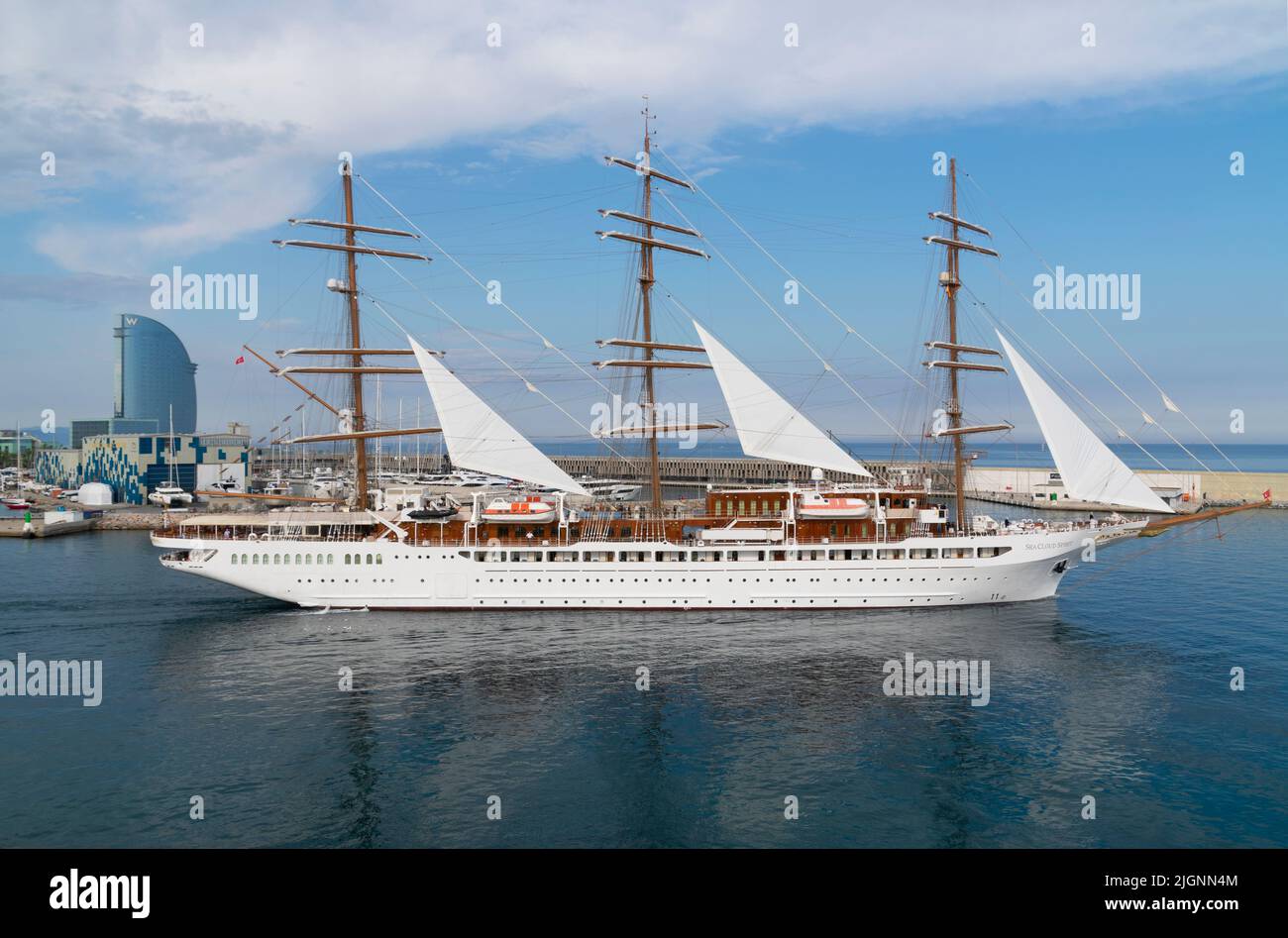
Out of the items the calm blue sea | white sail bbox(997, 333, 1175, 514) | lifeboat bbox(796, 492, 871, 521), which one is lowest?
the calm blue sea

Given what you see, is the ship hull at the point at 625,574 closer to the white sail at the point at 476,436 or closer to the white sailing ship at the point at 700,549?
the white sailing ship at the point at 700,549

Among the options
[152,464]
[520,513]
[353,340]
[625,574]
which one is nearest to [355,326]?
[353,340]

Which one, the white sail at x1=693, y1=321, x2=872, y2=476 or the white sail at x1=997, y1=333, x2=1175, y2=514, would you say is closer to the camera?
the white sail at x1=997, y1=333, x2=1175, y2=514

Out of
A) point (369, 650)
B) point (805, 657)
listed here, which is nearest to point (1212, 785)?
point (805, 657)

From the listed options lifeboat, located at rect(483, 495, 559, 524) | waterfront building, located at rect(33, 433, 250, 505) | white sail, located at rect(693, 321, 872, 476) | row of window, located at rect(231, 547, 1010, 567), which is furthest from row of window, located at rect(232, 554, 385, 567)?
waterfront building, located at rect(33, 433, 250, 505)

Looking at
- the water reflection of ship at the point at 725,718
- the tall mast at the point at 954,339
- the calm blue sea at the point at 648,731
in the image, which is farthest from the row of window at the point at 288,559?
the tall mast at the point at 954,339

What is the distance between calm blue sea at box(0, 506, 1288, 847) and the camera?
16578 mm

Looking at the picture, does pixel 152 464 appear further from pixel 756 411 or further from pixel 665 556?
pixel 756 411

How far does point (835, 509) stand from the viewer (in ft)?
118

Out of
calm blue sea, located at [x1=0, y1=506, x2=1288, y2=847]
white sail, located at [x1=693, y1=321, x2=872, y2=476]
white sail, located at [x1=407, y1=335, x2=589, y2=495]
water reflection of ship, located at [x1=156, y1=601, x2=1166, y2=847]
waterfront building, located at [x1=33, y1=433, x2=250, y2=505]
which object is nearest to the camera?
calm blue sea, located at [x1=0, y1=506, x2=1288, y2=847]

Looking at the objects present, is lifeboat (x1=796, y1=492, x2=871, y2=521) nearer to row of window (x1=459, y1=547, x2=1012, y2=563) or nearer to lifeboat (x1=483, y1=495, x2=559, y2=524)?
row of window (x1=459, y1=547, x2=1012, y2=563)

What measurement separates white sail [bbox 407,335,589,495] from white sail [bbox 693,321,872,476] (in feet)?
28.6

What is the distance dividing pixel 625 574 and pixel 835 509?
9700 millimetres

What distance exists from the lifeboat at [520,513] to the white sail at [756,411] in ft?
33.1
